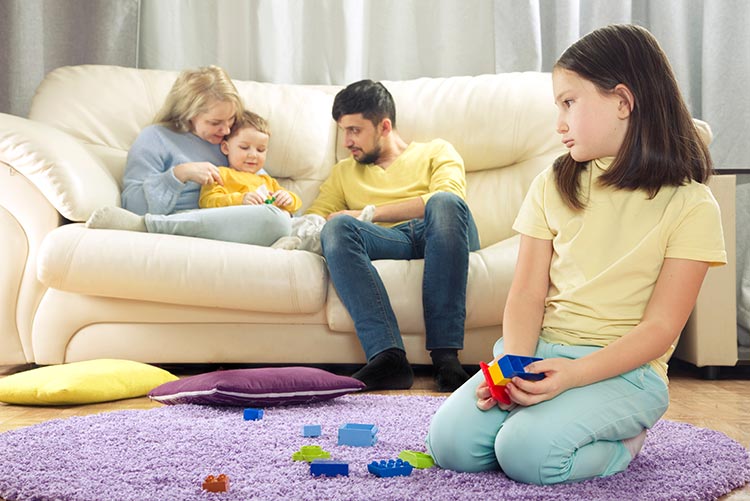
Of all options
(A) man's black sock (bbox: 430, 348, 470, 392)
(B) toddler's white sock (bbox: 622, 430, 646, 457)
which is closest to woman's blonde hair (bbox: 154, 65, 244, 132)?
(A) man's black sock (bbox: 430, 348, 470, 392)

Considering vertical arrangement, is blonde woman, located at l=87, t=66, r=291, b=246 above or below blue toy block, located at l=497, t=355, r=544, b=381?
above

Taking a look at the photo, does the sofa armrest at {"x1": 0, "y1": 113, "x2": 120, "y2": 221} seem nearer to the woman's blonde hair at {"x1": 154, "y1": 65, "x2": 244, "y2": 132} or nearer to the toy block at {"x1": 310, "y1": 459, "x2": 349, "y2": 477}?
the woman's blonde hair at {"x1": 154, "y1": 65, "x2": 244, "y2": 132}

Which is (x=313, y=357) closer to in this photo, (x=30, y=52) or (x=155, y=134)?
(x=155, y=134)

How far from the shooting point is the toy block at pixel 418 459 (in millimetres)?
1259

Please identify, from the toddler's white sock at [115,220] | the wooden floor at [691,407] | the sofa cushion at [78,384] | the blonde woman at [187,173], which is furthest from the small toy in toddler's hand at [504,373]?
the toddler's white sock at [115,220]

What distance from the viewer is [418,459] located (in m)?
1.26

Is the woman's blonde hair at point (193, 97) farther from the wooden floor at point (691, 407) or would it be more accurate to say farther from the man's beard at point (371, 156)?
the wooden floor at point (691, 407)

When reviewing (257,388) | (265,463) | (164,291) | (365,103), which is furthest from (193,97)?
(265,463)

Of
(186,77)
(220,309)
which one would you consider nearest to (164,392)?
(220,309)

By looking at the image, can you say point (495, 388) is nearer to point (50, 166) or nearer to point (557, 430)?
point (557, 430)

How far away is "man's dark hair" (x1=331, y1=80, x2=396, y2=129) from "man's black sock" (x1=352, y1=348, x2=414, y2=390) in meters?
0.81

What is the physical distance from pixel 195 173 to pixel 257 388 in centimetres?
101

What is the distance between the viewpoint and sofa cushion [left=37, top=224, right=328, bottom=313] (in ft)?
7.24

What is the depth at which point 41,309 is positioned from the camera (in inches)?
90.0
